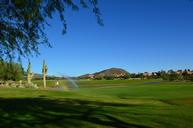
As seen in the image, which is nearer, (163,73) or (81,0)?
(81,0)

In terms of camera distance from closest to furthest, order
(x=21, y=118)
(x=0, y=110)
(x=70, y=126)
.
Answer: (x=70, y=126), (x=21, y=118), (x=0, y=110)

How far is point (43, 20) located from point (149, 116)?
18.0ft

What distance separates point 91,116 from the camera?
1652 centimetres

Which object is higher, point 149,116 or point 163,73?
point 163,73

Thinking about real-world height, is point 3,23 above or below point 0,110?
above

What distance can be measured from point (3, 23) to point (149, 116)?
6.35 metres

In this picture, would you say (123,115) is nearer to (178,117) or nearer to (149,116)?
(149,116)

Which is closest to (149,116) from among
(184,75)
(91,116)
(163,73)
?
(91,116)

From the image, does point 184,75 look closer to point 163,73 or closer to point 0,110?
point 163,73

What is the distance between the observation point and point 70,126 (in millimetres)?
13836

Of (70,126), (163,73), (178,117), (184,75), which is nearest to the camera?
(70,126)

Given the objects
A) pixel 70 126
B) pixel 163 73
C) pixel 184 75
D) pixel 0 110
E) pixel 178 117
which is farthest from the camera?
pixel 163 73

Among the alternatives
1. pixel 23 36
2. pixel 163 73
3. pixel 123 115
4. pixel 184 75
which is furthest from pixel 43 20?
pixel 163 73

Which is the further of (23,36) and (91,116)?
(91,116)
